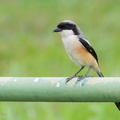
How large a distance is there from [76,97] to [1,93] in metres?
0.39

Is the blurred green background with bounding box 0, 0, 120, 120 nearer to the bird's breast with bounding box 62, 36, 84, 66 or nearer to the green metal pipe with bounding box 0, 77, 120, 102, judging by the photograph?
the bird's breast with bounding box 62, 36, 84, 66

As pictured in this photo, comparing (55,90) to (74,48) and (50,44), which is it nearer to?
(74,48)

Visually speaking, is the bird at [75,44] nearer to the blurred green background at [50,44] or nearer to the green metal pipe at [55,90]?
the blurred green background at [50,44]

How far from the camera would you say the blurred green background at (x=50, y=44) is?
256 inches

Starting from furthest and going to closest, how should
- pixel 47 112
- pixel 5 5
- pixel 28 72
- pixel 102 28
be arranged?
1. pixel 5 5
2. pixel 102 28
3. pixel 28 72
4. pixel 47 112

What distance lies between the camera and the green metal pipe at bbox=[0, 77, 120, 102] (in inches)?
136

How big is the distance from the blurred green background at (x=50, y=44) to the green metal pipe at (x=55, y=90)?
968 millimetres

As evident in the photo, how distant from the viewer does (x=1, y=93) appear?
142 inches

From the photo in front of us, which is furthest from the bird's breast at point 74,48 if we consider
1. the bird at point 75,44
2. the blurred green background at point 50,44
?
the blurred green background at point 50,44

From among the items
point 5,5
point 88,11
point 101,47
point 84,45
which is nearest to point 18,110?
point 84,45

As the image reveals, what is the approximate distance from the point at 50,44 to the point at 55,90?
7519 mm

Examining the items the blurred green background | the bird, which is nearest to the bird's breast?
the bird

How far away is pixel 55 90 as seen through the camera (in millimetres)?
3547

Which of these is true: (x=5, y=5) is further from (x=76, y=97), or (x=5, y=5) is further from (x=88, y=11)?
(x=76, y=97)
